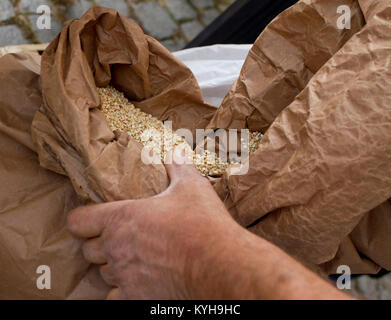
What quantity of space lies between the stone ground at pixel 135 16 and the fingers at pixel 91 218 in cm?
129

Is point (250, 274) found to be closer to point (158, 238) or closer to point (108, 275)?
point (158, 238)

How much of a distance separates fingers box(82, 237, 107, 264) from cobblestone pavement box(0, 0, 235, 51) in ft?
4.33

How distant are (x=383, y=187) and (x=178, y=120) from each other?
491mm

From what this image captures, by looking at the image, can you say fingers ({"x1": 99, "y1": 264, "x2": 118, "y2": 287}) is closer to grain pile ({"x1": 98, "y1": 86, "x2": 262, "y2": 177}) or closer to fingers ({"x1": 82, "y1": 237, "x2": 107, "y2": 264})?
fingers ({"x1": 82, "y1": 237, "x2": 107, "y2": 264})

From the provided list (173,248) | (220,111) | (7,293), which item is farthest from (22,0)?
(173,248)

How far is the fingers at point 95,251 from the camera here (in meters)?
0.69

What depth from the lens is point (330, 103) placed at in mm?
657

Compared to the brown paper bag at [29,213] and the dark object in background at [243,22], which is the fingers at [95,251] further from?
the dark object in background at [243,22]

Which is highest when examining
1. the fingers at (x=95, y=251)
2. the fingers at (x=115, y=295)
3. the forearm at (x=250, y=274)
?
the forearm at (x=250, y=274)

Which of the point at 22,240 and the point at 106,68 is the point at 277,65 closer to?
the point at 106,68

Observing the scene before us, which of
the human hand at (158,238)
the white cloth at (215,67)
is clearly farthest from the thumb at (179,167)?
the white cloth at (215,67)

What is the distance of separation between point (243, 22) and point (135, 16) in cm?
73

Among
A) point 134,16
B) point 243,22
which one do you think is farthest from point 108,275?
point 134,16

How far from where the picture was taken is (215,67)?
3.70 feet
